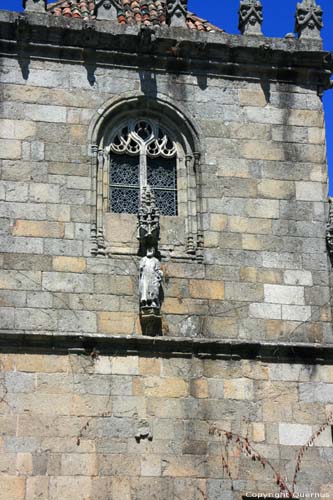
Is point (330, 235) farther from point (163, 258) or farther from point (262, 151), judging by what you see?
point (163, 258)

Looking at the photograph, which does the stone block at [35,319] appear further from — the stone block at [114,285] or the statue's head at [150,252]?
the statue's head at [150,252]

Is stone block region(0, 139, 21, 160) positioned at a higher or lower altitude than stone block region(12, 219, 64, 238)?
higher

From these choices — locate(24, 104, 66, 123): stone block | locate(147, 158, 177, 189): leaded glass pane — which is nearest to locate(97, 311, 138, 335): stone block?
locate(147, 158, 177, 189): leaded glass pane

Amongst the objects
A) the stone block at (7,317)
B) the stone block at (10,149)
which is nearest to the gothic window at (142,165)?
the stone block at (10,149)

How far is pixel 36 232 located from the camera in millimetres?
15008

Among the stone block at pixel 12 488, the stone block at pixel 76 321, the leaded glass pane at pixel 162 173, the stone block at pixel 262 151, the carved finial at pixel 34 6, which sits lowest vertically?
the stone block at pixel 12 488

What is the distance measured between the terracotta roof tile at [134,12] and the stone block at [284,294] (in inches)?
168

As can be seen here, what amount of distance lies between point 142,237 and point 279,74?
3313 mm

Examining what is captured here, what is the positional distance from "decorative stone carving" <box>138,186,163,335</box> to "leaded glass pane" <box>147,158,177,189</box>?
32cm

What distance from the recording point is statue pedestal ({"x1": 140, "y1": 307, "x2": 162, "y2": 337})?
1470 cm

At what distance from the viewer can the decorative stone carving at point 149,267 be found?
14727mm

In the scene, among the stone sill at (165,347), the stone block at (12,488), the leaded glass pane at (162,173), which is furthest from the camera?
the leaded glass pane at (162,173)

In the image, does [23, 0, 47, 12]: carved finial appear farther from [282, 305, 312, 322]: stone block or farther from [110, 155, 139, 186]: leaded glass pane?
[282, 305, 312, 322]: stone block

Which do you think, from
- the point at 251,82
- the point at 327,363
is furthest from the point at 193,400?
the point at 251,82
